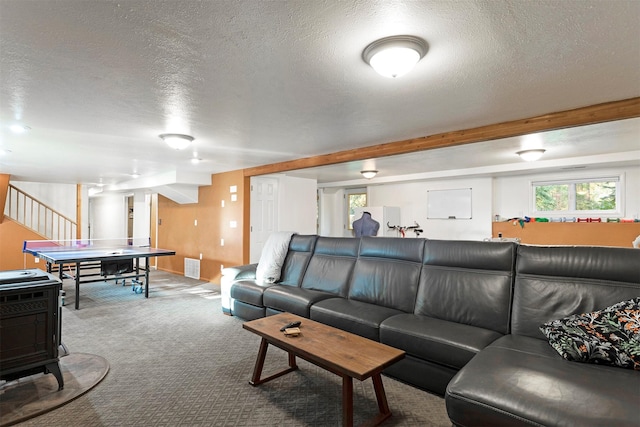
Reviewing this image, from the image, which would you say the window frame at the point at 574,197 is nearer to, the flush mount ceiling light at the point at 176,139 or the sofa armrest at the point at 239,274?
the sofa armrest at the point at 239,274

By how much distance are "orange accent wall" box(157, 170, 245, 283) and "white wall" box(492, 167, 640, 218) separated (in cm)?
506

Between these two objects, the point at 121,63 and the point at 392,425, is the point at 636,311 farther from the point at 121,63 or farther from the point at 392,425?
the point at 121,63

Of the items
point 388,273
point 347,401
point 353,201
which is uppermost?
point 353,201

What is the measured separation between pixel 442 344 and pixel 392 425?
627 millimetres

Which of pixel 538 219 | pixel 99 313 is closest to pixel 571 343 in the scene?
pixel 538 219

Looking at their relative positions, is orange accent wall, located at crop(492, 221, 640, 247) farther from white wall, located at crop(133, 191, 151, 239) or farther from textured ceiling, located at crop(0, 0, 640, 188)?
white wall, located at crop(133, 191, 151, 239)

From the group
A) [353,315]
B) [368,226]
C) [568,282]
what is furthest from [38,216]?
[568,282]

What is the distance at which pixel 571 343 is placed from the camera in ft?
6.16

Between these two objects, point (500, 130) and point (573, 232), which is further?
point (573, 232)

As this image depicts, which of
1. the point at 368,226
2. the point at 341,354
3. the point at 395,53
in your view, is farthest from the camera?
the point at 368,226

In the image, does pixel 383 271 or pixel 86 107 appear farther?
pixel 383 271

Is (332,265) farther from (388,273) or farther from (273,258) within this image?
(273,258)

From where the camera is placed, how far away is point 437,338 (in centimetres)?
231

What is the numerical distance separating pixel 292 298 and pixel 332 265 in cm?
66
